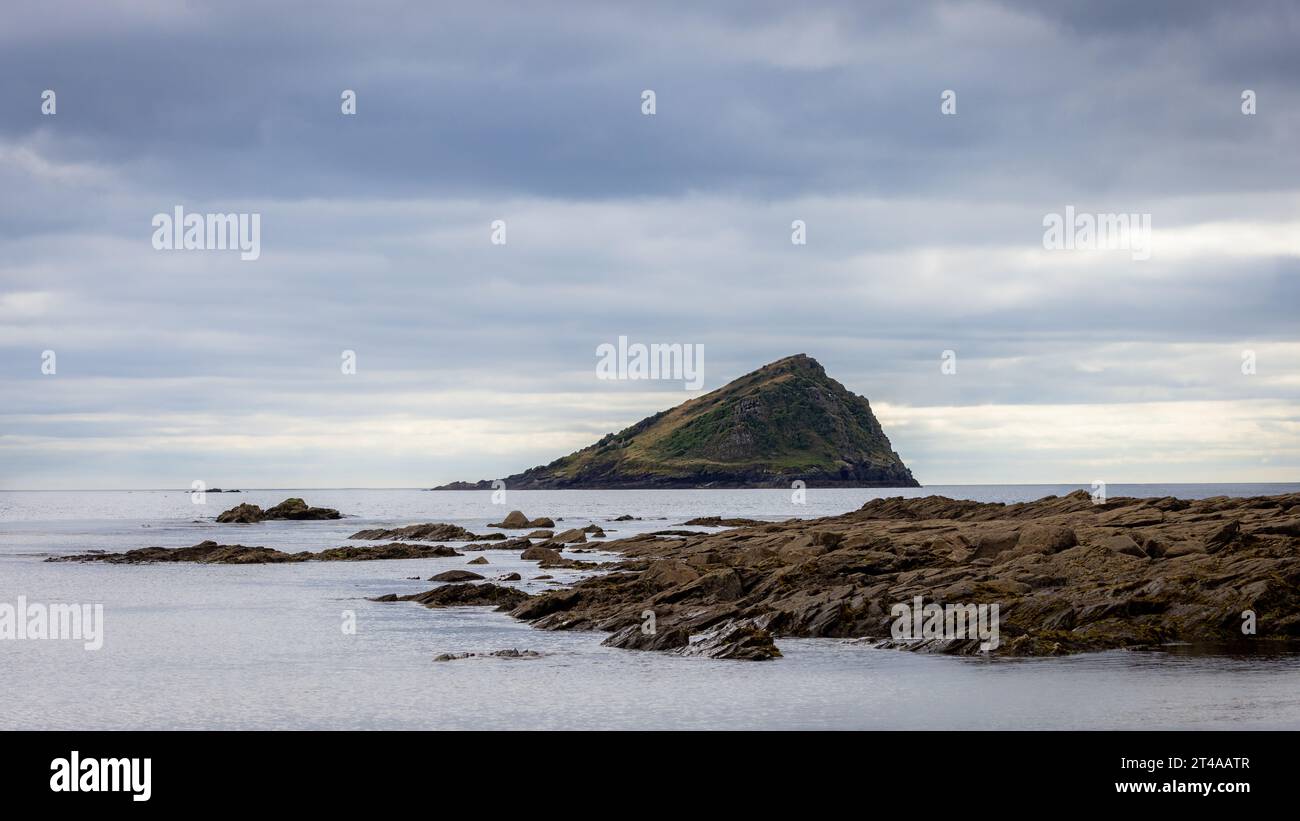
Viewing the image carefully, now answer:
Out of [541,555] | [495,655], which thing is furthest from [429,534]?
[495,655]

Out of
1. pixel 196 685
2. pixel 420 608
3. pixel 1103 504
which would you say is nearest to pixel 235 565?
pixel 420 608

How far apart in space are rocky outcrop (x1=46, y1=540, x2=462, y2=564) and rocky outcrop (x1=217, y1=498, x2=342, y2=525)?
78818mm

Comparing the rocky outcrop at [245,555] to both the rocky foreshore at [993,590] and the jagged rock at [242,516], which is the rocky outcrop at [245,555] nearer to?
the rocky foreshore at [993,590]

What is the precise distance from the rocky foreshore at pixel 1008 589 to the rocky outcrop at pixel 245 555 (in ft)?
139

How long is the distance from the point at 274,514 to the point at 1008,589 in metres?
169

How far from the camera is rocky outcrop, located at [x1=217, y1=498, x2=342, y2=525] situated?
174 metres

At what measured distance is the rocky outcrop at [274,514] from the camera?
174125 mm

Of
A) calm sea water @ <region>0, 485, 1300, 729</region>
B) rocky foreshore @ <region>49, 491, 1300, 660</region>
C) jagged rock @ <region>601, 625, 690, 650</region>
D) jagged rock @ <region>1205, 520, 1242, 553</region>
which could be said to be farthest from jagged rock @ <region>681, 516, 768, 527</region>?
jagged rock @ <region>601, 625, 690, 650</region>

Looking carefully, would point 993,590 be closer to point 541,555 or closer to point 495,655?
point 495,655
